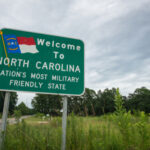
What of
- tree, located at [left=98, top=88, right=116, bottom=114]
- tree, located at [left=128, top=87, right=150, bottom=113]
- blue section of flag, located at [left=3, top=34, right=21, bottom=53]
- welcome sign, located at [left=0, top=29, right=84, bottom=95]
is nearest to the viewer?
welcome sign, located at [left=0, top=29, right=84, bottom=95]

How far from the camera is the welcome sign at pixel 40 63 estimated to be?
8.10ft

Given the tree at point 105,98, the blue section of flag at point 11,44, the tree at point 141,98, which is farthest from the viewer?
the tree at point 141,98

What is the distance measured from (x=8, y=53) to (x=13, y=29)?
1.79ft

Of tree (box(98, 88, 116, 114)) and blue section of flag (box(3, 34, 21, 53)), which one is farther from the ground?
blue section of flag (box(3, 34, 21, 53))

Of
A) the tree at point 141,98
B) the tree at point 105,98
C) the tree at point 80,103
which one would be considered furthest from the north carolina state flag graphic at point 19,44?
the tree at point 141,98

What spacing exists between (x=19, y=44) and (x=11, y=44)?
152 mm

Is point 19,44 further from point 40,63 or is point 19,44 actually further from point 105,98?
point 105,98

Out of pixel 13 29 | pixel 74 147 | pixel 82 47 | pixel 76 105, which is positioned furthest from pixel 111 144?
pixel 13 29

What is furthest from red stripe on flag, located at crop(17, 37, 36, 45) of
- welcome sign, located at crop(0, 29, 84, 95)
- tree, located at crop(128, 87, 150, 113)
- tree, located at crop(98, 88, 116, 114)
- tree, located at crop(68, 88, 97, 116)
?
tree, located at crop(128, 87, 150, 113)

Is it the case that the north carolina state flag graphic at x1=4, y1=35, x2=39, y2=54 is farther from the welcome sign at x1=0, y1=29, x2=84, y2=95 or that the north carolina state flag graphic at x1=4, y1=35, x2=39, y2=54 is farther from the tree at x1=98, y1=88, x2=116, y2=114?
the tree at x1=98, y1=88, x2=116, y2=114

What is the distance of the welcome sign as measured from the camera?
247 centimetres

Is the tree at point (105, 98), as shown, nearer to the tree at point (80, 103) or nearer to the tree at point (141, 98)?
the tree at point (80, 103)

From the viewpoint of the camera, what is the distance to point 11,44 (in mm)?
2629

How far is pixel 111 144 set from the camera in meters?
2.10
